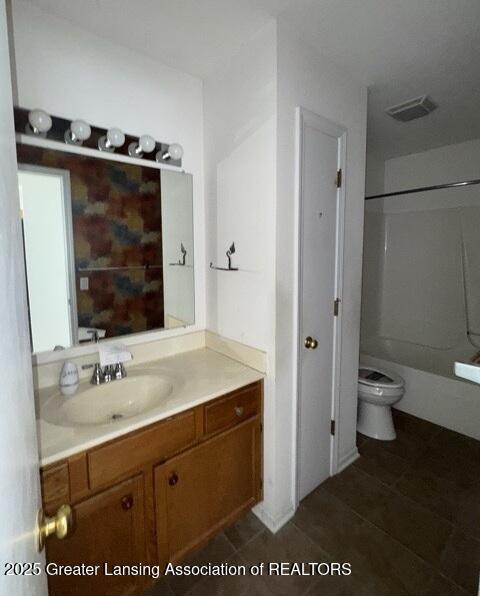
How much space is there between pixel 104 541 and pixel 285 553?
2.84 feet

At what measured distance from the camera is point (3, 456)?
1.31 ft

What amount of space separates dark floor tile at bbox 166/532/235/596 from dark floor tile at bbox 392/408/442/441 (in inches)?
64.6

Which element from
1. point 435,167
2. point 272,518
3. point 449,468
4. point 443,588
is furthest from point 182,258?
point 435,167

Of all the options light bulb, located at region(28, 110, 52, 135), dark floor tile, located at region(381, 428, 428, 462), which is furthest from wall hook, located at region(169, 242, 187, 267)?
dark floor tile, located at region(381, 428, 428, 462)

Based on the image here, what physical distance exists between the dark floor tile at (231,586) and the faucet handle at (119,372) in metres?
0.95

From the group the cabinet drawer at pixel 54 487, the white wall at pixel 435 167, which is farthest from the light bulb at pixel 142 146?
the white wall at pixel 435 167

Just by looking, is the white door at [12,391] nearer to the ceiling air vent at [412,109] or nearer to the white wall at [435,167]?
the ceiling air vent at [412,109]

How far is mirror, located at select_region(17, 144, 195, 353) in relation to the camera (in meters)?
1.28

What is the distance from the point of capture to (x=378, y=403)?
2236mm

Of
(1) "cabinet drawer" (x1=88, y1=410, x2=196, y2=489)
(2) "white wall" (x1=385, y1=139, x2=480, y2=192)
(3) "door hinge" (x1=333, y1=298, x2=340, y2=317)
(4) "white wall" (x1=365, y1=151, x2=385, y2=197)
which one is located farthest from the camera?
(4) "white wall" (x1=365, y1=151, x2=385, y2=197)

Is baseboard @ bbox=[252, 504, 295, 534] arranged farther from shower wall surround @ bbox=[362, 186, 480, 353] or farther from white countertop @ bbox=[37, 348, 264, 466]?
shower wall surround @ bbox=[362, 186, 480, 353]

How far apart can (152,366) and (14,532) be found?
116 cm

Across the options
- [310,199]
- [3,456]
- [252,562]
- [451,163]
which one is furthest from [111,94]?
[451,163]

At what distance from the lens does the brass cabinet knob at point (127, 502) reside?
1091mm
